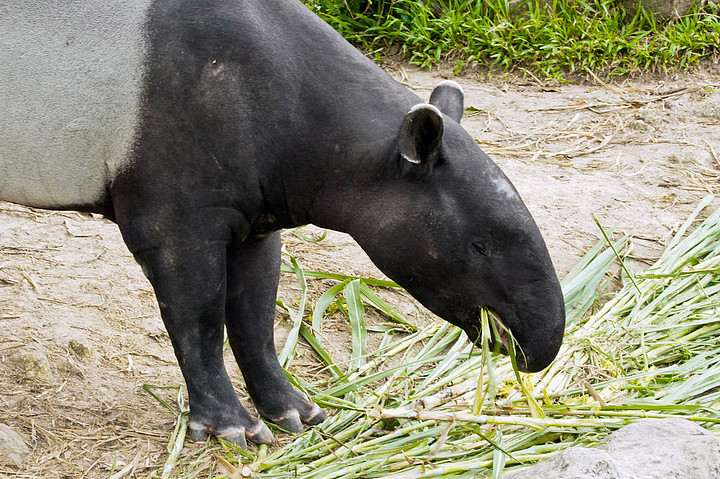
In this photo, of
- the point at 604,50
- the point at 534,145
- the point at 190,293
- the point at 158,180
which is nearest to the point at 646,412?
the point at 190,293

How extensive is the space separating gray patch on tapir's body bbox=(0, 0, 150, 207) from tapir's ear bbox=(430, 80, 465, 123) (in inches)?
43.8

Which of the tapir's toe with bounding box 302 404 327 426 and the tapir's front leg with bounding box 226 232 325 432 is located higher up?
the tapir's front leg with bounding box 226 232 325 432

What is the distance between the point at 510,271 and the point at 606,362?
1170 mm

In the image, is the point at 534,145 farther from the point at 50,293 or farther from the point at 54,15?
the point at 54,15

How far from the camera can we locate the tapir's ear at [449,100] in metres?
3.31

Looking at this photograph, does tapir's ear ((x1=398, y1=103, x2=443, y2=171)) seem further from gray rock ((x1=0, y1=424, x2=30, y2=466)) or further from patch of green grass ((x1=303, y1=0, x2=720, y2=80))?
patch of green grass ((x1=303, y1=0, x2=720, y2=80))

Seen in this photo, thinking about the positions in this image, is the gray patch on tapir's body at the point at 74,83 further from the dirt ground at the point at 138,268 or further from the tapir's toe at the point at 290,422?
the tapir's toe at the point at 290,422

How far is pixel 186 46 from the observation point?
297cm

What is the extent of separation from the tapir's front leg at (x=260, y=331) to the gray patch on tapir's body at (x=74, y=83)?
67 cm

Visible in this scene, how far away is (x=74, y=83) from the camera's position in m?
3.04

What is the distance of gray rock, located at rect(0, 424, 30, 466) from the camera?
3.21 metres

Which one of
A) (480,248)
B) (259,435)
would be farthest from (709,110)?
(259,435)

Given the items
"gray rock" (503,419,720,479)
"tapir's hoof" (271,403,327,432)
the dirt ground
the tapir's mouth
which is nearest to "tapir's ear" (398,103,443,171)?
the tapir's mouth

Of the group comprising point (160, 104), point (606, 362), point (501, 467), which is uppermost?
point (160, 104)
